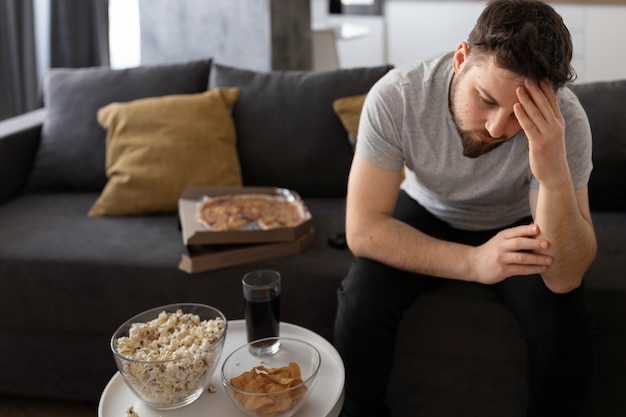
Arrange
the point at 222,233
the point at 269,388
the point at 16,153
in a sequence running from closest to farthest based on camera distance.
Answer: the point at 269,388, the point at 222,233, the point at 16,153

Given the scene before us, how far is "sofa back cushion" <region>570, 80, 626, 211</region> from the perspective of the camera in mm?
1990

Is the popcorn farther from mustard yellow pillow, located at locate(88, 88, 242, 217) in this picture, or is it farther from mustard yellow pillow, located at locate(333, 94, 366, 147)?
mustard yellow pillow, located at locate(333, 94, 366, 147)

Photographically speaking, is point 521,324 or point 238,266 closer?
point 521,324

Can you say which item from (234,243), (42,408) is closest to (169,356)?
(234,243)

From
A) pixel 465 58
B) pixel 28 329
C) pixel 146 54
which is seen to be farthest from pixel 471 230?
pixel 146 54

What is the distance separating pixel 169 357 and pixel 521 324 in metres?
0.77

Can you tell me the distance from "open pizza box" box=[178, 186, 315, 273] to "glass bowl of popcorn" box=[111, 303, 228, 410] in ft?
1.53

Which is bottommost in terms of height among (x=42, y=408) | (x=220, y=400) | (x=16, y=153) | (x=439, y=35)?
(x=42, y=408)

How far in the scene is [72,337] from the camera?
74.7 inches

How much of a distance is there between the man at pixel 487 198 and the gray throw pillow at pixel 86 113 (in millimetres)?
993

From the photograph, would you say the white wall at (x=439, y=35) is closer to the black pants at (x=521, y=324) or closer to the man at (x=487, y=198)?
the man at (x=487, y=198)

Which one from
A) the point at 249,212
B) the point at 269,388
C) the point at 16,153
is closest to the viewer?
the point at 269,388

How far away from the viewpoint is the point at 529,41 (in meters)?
1.26

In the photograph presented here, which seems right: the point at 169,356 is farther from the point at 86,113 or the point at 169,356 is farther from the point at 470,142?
the point at 86,113
